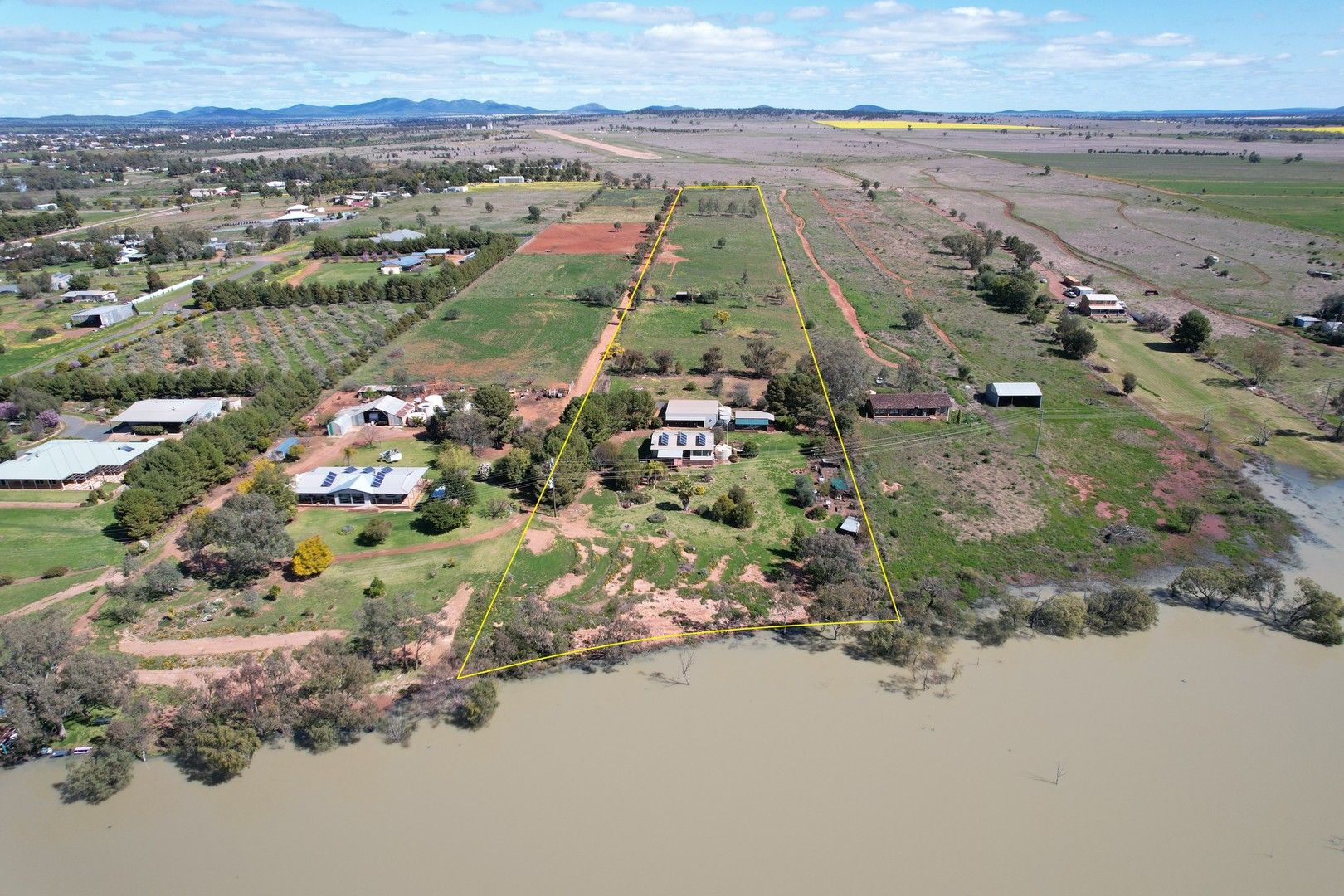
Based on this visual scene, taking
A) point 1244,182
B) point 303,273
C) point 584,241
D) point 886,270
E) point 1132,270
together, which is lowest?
point 303,273

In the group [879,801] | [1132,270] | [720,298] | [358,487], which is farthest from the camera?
[1132,270]

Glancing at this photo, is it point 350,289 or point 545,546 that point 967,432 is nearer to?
point 545,546

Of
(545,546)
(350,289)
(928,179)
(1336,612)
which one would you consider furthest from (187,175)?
(1336,612)

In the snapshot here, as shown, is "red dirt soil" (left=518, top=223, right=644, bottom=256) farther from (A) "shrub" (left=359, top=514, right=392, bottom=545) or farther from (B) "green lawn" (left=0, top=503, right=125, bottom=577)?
(A) "shrub" (left=359, top=514, right=392, bottom=545)

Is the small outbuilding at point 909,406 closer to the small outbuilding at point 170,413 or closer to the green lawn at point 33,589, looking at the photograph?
the green lawn at point 33,589

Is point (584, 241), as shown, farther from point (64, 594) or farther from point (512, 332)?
point (64, 594)

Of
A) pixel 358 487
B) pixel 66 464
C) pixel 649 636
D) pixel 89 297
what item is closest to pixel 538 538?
pixel 649 636

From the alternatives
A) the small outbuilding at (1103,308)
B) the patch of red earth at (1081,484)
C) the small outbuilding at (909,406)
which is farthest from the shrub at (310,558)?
the small outbuilding at (1103,308)

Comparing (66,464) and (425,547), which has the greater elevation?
(66,464)
